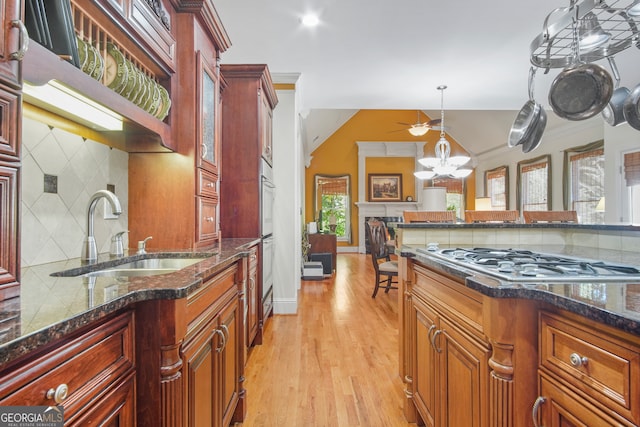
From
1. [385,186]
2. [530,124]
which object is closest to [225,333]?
[530,124]

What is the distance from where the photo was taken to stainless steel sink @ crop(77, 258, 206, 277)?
1.40m

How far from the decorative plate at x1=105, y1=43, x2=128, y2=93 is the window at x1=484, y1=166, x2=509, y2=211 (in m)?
8.48

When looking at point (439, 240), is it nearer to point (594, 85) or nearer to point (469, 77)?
point (594, 85)

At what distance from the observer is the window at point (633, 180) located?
15.0 ft

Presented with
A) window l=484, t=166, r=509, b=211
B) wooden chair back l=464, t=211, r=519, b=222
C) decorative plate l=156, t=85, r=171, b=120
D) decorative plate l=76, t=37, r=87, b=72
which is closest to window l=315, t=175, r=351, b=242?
window l=484, t=166, r=509, b=211

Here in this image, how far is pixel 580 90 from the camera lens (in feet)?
5.16

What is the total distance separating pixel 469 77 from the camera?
3926 mm

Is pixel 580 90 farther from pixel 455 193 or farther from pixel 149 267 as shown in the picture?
pixel 455 193

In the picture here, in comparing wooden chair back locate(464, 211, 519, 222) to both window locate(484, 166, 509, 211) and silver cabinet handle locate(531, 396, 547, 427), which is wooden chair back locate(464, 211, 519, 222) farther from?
window locate(484, 166, 509, 211)

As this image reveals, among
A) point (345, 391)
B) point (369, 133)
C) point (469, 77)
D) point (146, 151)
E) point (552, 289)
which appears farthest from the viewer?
point (369, 133)

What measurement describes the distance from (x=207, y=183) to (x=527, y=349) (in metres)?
1.79

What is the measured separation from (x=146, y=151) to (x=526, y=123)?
2.33 meters

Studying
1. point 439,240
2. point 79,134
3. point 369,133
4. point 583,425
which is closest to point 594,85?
point 439,240

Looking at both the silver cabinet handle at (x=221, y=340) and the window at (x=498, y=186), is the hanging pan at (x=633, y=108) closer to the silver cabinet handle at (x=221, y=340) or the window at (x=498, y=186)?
the silver cabinet handle at (x=221, y=340)
